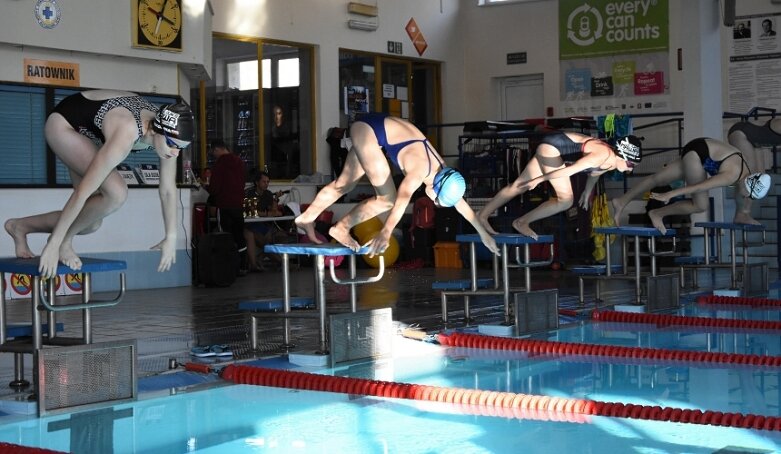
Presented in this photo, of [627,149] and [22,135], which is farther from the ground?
[22,135]

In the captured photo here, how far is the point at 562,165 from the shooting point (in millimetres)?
9633

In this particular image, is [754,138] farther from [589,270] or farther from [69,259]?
[69,259]

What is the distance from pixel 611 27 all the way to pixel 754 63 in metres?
2.45

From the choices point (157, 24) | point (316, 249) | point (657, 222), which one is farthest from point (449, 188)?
point (157, 24)

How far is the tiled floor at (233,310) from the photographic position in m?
7.69

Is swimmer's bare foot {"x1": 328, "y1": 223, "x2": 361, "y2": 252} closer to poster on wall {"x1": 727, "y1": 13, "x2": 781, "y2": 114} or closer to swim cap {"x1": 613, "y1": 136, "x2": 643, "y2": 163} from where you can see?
swim cap {"x1": 613, "y1": 136, "x2": 643, "y2": 163}

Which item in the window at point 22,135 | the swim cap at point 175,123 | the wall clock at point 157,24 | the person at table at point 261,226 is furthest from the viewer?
the person at table at point 261,226

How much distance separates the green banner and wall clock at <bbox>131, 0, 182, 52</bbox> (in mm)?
8362

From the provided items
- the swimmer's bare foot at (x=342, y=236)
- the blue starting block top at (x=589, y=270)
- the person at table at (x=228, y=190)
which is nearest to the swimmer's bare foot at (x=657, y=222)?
the blue starting block top at (x=589, y=270)

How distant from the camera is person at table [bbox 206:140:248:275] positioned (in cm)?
1336

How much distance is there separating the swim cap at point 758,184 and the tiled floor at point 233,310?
5.39 ft

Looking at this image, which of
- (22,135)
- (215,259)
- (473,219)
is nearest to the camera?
(473,219)

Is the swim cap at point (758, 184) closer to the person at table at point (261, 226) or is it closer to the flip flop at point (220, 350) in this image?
the flip flop at point (220, 350)

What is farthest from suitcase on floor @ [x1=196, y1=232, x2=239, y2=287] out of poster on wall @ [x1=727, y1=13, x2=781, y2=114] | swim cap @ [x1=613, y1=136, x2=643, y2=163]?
poster on wall @ [x1=727, y1=13, x2=781, y2=114]
